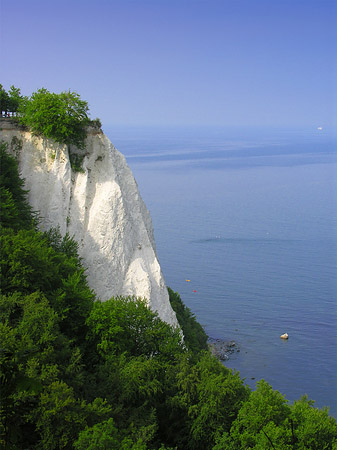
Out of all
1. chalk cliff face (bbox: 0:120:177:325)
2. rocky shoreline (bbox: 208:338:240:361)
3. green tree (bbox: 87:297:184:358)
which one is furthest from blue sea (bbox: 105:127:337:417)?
green tree (bbox: 87:297:184:358)

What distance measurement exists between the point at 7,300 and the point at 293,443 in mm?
14301

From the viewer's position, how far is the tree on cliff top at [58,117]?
37.4 m

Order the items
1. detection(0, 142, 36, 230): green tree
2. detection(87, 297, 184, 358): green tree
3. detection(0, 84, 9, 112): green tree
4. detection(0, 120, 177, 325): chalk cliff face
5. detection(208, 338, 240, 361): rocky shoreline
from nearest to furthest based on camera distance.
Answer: detection(87, 297, 184, 358): green tree < detection(0, 142, 36, 230): green tree < detection(0, 120, 177, 325): chalk cliff face < detection(0, 84, 9, 112): green tree < detection(208, 338, 240, 361): rocky shoreline

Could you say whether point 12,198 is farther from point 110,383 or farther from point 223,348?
point 223,348

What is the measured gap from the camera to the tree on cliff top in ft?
123

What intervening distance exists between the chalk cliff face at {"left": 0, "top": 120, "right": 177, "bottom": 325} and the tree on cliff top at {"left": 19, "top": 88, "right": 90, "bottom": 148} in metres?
0.73

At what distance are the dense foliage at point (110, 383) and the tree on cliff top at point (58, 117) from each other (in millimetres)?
7379

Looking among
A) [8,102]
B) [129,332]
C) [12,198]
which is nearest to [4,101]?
[8,102]

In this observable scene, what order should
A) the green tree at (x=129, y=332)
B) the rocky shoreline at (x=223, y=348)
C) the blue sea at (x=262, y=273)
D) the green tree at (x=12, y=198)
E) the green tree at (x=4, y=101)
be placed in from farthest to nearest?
the rocky shoreline at (x=223, y=348), the blue sea at (x=262, y=273), the green tree at (x=4, y=101), the green tree at (x=12, y=198), the green tree at (x=129, y=332)

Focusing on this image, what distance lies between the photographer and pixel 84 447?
797 inches

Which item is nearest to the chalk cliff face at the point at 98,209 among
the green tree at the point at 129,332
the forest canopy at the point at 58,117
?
the forest canopy at the point at 58,117

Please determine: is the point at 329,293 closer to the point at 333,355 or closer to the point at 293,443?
the point at 333,355

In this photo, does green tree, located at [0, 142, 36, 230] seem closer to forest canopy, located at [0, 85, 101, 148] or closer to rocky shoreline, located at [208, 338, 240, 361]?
forest canopy, located at [0, 85, 101, 148]

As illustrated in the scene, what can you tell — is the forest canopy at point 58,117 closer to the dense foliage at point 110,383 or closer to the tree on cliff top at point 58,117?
the tree on cliff top at point 58,117
